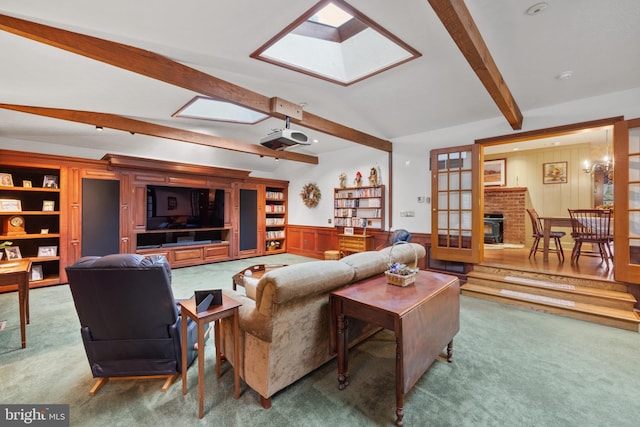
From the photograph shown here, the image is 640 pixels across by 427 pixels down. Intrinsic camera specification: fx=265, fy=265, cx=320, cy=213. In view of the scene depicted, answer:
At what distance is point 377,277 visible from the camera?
2.26 m

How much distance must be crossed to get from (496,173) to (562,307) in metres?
4.97

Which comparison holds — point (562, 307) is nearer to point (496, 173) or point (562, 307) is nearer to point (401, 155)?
point (401, 155)

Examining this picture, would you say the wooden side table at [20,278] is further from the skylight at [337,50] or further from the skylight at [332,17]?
the skylight at [332,17]

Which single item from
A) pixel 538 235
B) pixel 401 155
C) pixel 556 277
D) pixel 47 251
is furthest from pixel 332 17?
pixel 47 251

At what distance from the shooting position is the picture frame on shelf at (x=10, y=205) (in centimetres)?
398

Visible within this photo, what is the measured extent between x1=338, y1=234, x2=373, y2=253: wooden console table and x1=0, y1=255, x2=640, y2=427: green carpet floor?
3.03m

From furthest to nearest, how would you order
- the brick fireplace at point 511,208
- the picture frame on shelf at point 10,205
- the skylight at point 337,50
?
the brick fireplace at point 511,208
the picture frame on shelf at point 10,205
the skylight at point 337,50

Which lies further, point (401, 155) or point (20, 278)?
point (401, 155)

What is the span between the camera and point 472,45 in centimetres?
206

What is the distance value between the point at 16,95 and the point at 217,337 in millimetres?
3606

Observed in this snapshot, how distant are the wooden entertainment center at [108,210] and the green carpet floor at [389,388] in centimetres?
219

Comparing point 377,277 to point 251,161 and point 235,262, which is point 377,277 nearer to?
point 235,262

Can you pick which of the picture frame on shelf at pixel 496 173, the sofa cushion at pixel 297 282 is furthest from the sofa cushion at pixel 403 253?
the picture frame on shelf at pixel 496 173

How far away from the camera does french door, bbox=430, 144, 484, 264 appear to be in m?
4.22
